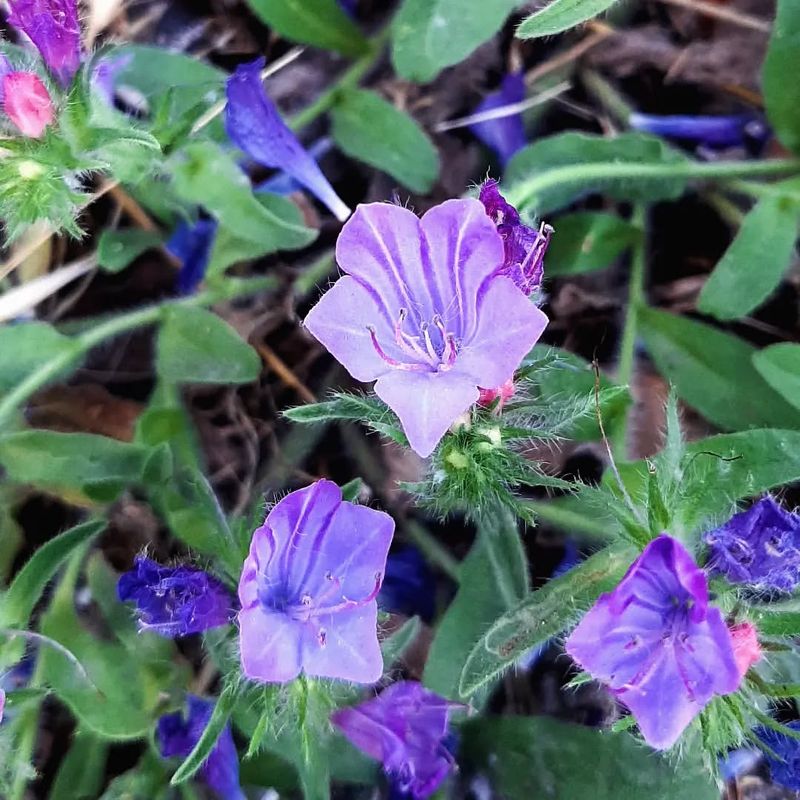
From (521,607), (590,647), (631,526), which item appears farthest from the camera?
(521,607)

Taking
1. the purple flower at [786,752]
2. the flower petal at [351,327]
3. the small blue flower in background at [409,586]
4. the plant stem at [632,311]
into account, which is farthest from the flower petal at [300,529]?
the purple flower at [786,752]

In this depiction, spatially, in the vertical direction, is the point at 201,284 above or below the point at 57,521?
above

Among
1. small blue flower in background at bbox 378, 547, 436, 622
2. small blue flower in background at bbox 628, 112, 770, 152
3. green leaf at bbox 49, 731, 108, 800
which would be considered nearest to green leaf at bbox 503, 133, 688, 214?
small blue flower in background at bbox 628, 112, 770, 152

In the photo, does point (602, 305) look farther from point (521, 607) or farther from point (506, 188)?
point (521, 607)

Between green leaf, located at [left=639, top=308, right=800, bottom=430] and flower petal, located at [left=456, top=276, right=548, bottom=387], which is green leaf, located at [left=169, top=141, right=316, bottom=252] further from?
green leaf, located at [left=639, top=308, right=800, bottom=430]

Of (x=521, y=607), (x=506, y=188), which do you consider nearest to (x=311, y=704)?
(x=521, y=607)

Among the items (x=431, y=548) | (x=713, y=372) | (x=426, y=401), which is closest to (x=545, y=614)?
(x=426, y=401)
